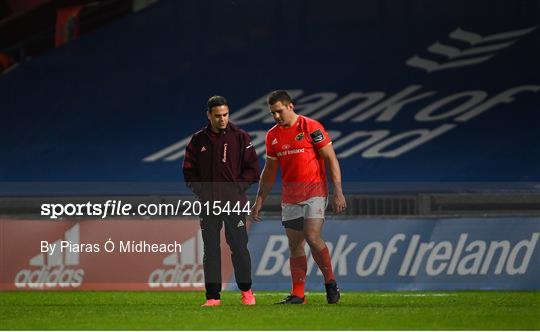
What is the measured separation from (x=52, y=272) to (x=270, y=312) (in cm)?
404

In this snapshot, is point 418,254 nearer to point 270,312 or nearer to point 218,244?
point 218,244

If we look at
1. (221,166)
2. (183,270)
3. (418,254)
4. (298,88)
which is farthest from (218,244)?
(298,88)

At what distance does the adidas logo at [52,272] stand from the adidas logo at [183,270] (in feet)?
2.63

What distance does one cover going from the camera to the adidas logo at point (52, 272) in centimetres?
1320

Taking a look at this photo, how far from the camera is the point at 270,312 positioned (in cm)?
988

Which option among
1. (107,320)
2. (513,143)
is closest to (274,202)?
(513,143)

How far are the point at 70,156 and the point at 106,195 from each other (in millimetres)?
3675

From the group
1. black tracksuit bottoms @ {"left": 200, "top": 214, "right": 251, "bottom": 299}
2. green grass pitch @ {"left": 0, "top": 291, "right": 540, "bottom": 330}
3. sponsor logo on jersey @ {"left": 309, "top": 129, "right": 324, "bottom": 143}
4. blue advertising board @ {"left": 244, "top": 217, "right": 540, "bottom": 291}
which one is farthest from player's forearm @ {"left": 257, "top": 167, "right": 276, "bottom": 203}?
blue advertising board @ {"left": 244, "top": 217, "right": 540, "bottom": 291}

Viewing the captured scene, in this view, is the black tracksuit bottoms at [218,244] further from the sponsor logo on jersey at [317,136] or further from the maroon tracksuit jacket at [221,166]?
the sponsor logo on jersey at [317,136]

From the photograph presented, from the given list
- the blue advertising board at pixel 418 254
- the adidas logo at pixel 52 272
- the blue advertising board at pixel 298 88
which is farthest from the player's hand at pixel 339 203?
the blue advertising board at pixel 298 88

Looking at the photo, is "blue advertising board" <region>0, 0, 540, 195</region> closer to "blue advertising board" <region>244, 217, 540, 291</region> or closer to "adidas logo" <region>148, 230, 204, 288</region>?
"blue advertising board" <region>244, 217, 540, 291</region>

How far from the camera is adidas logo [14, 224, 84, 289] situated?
13203 millimetres

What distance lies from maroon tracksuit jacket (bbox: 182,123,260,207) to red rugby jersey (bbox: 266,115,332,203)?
0.24 meters

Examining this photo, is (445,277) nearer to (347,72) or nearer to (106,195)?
(106,195)
